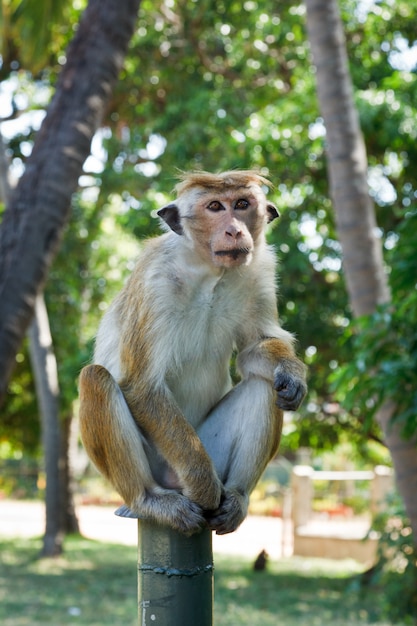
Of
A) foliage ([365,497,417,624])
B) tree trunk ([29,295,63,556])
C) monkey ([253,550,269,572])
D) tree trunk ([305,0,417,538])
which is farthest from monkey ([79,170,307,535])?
monkey ([253,550,269,572])

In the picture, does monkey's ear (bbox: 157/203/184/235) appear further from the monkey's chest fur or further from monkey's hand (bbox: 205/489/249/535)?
monkey's hand (bbox: 205/489/249/535)

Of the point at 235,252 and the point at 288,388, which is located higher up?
the point at 235,252

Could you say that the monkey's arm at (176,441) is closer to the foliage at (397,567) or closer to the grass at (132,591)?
the foliage at (397,567)

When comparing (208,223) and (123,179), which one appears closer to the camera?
(208,223)

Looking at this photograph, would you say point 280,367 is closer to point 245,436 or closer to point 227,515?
point 245,436

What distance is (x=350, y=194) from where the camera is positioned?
283 inches

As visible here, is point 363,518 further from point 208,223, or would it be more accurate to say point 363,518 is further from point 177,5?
point 208,223

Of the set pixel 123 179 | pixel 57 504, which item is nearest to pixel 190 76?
pixel 123 179

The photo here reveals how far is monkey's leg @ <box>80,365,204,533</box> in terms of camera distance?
10.5 feet

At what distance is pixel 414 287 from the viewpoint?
5.66m

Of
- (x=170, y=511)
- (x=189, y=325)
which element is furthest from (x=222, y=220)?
(x=170, y=511)

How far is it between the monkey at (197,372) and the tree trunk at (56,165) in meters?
2.11

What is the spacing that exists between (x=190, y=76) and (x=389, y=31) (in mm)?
3456

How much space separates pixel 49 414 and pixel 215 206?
1120cm
